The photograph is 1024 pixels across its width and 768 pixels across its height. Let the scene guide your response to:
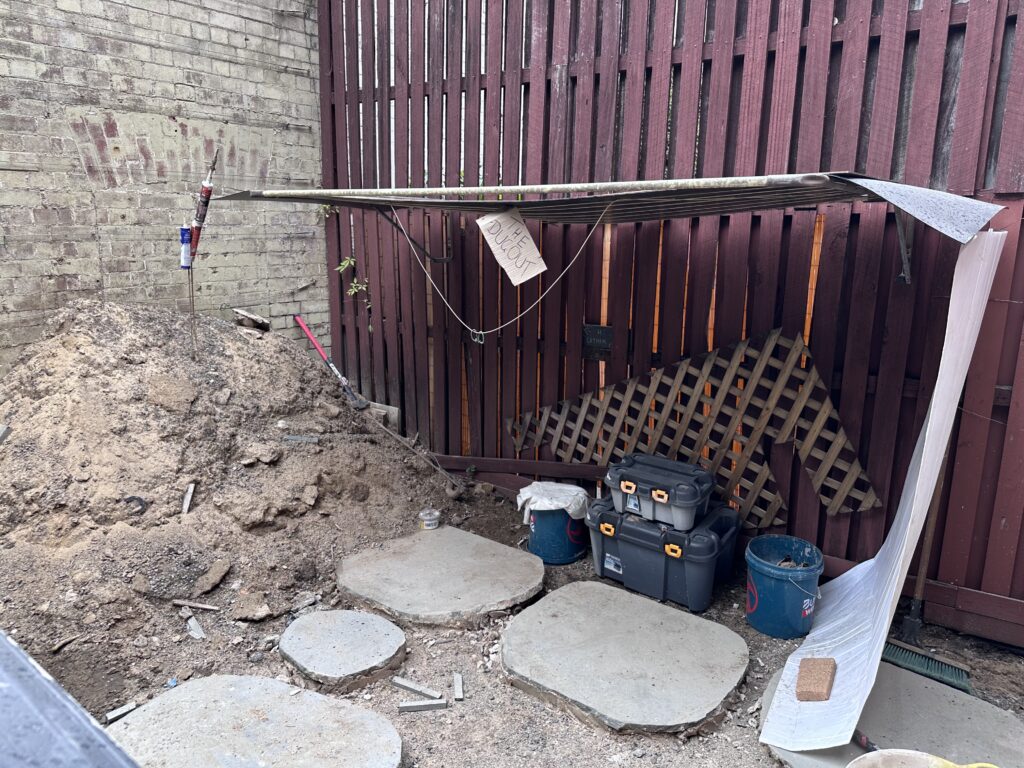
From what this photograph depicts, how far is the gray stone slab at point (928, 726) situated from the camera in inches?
113

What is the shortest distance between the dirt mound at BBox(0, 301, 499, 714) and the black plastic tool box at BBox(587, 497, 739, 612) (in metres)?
1.49

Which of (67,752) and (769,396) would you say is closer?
(67,752)

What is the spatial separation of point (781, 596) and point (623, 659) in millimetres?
1012

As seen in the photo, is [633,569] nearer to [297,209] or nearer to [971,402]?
[971,402]

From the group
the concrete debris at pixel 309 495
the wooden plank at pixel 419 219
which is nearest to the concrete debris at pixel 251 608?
the concrete debris at pixel 309 495

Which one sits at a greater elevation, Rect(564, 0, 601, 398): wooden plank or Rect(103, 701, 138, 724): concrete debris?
Rect(564, 0, 601, 398): wooden plank

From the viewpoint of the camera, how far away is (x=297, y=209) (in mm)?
6434

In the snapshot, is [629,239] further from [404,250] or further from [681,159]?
[404,250]

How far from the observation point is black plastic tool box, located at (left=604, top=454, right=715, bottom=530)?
403 cm

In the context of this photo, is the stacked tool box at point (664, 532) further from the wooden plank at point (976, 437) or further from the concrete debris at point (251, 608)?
the concrete debris at point (251, 608)

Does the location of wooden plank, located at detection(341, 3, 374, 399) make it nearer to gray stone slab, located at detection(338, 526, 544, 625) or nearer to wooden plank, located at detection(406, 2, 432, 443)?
wooden plank, located at detection(406, 2, 432, 443)

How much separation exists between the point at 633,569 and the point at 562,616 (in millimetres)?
618

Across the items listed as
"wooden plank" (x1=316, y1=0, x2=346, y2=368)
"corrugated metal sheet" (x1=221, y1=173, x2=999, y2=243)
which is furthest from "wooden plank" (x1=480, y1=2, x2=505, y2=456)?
"wooden plank" (x1=316, y1=0, x2=346, y2=368)

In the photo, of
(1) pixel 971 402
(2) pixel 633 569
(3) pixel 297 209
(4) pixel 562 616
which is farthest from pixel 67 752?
(3) pixel 297 209
